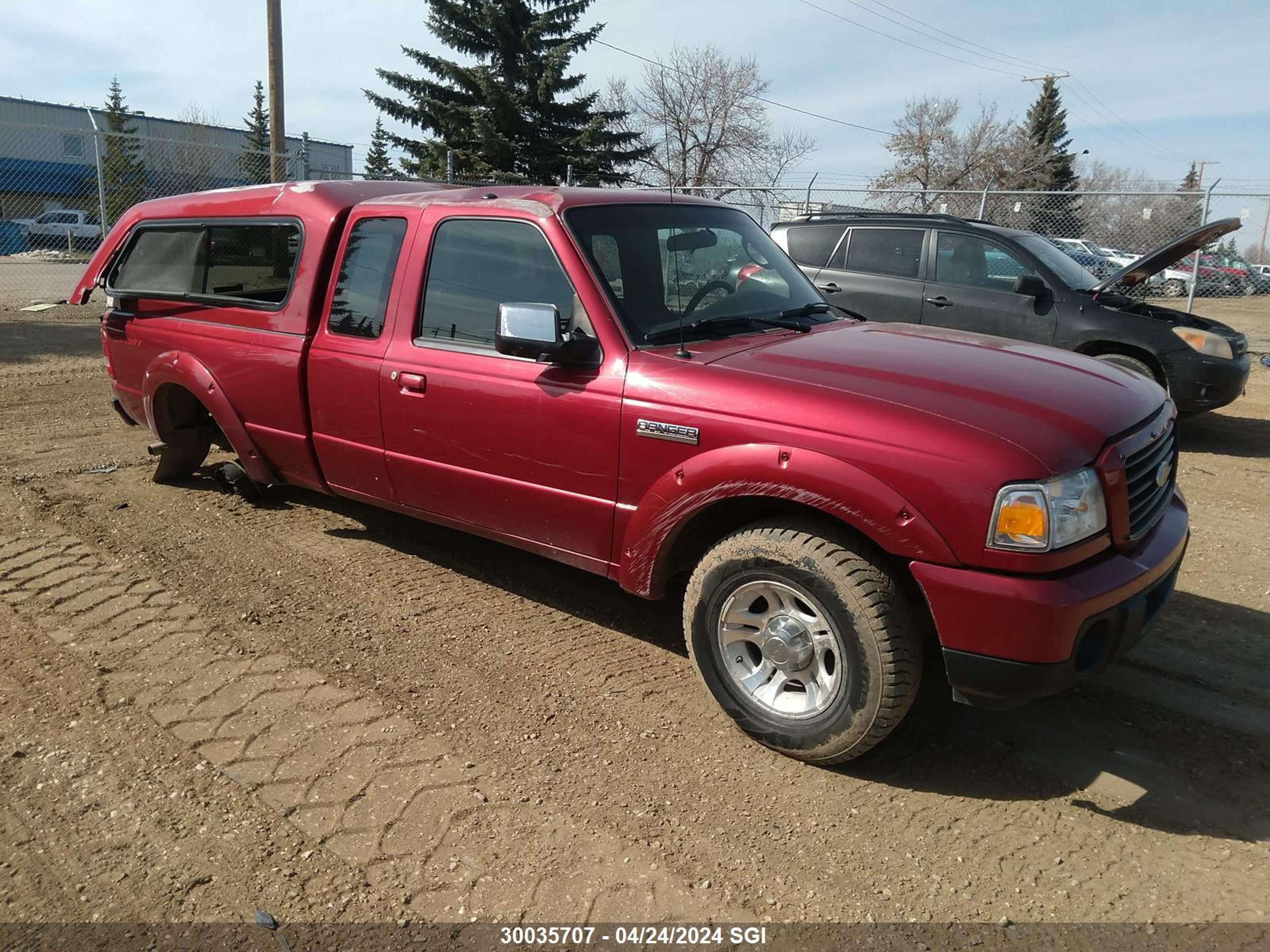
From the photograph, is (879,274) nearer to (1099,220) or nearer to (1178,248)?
(1178,248)

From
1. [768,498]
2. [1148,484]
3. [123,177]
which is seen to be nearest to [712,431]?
[768,498]

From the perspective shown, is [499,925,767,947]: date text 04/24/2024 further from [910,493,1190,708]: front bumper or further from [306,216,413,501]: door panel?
[306,216,413,501]: door panel

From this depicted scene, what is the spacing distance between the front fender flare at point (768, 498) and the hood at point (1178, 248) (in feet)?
12.5

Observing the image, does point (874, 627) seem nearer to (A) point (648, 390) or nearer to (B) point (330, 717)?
(A) point (648, 390)

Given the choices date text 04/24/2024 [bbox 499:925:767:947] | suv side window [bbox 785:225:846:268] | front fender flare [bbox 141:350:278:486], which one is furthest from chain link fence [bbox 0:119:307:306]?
date text 04/24/2024 [bbox 499:925:767:947]

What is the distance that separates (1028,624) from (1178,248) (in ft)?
13.2

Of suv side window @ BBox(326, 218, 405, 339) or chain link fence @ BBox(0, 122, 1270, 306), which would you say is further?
chain link fence @ BBox(0, 122, 1270, 306)

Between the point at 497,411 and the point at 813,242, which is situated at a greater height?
the point at 813,242

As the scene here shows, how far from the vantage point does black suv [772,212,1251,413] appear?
302 inches

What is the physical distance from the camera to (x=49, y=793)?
288cm

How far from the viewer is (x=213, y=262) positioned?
16.7 ft

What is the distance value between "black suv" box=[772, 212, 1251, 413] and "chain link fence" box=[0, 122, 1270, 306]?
137 cm

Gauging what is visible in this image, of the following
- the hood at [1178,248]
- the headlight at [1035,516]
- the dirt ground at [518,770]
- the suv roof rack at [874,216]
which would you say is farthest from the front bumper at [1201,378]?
the headlight at [1035,516]

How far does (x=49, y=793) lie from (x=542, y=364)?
2.25 m
